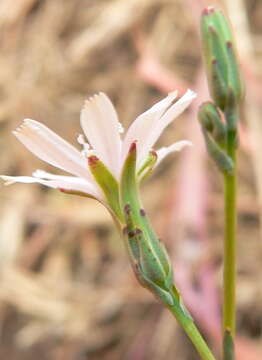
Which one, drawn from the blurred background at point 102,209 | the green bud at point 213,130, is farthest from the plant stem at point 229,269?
the blurred background at point 102,209

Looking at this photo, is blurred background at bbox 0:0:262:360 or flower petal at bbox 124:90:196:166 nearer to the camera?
flower petal at bbox 124:90:196:166

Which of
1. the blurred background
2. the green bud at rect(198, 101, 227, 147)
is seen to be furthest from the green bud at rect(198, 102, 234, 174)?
the blurred background

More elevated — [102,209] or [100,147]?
[102,209]

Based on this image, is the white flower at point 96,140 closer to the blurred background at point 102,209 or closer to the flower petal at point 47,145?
the flower petal at point 47,145

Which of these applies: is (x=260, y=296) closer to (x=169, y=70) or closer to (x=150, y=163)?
(x=169, y=70)

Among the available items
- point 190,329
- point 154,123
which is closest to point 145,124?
point 154,123

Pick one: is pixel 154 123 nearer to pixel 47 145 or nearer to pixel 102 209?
pixel 47 145

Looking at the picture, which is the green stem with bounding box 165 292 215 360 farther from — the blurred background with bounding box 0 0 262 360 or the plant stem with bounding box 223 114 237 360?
the blurred background with bounding box 0 0 262 360

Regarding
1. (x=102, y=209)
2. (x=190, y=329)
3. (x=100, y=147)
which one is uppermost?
(x=102, y=209)
